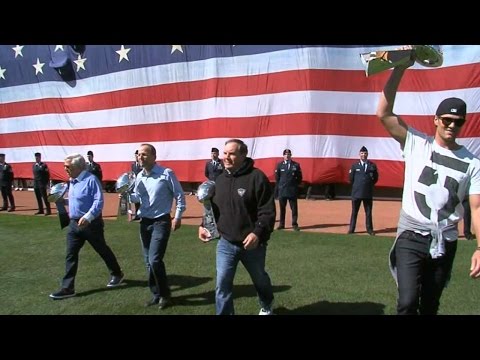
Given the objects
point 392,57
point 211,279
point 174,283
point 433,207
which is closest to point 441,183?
point 433,207

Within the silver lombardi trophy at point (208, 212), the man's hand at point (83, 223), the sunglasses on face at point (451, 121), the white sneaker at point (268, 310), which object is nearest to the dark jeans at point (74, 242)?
the man's hand at point (83, 223)

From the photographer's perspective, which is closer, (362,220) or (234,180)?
(234,180)

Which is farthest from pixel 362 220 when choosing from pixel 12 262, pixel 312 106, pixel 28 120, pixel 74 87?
pixel 28 120

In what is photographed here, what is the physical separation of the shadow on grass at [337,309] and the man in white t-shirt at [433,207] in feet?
5.30

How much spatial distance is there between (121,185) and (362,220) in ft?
24.4

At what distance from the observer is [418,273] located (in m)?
3.22

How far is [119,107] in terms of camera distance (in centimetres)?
1855

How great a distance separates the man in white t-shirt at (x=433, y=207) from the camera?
10.4 ft

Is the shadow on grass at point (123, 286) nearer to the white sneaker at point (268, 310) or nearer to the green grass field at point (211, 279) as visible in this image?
the green grass field at point (211, 279)

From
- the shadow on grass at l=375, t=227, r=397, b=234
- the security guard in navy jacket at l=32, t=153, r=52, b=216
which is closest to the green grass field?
the shadow on grass at l=375, t=227, r=397, b=234

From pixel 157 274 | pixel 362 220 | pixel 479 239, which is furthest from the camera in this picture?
pixel 362 220

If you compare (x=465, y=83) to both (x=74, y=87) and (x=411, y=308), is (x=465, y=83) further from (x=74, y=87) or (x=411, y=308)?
(x=74, y=87)

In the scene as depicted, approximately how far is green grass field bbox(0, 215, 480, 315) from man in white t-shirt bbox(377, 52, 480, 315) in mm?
1732

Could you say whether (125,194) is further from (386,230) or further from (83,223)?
(386,230)
